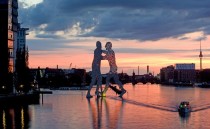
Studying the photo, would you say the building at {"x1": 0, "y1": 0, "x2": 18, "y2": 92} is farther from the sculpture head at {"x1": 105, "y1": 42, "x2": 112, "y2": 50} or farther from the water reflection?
the water reflection

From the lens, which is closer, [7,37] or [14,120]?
[14,120]

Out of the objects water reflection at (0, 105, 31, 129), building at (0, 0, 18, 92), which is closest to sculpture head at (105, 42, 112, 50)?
building at (0, 0, 18, 92)

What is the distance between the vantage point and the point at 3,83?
9150cm

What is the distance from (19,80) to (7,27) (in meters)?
11.6

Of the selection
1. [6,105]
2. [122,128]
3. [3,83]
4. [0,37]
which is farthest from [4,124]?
[0,37]

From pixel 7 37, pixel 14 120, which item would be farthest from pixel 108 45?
pixel 14 120

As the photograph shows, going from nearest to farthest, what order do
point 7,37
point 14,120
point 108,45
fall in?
point 14,120 → point 7,37 → point 108,45

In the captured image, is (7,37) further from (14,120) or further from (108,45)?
(14,120)

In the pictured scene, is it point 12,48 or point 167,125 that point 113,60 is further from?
point 167,125

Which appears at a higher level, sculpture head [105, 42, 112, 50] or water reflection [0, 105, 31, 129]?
sculpture head [105, 42, 112, 50]

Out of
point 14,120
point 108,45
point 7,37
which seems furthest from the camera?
point 108,45

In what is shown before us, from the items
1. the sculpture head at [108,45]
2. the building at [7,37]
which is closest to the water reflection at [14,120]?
the building at [7,37]

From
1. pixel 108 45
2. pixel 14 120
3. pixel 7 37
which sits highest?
pixel 7 37

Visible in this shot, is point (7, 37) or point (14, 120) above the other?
point (7, 37)
